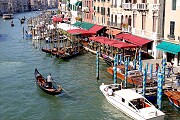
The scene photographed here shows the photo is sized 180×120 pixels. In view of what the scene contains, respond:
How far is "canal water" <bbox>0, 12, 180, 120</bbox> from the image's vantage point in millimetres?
24438

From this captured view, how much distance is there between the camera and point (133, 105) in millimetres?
23000

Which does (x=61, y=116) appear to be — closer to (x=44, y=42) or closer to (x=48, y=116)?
(x=48, y=116)

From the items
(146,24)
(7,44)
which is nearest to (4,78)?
(146,24)

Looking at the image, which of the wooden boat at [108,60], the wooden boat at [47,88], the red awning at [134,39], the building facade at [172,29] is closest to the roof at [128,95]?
the wooden boat at [47,88]

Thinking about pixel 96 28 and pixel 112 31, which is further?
pixel 96 28

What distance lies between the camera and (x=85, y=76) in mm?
34688

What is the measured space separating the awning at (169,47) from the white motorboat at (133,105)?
30.0 ft

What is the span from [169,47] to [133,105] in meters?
12.4

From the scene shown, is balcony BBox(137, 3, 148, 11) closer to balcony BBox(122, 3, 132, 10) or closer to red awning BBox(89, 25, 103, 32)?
balcony BBox(122, 3, 132, 10)

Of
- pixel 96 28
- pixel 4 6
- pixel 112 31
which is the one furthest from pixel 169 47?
pixel 4 6

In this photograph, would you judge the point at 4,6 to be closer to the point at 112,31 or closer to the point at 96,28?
the point at 96,28

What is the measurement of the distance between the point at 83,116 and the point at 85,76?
11.0 metres

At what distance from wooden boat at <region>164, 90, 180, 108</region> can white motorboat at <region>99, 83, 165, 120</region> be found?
7.87 ft

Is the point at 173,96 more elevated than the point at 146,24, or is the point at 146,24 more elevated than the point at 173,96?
the point at 146,24
